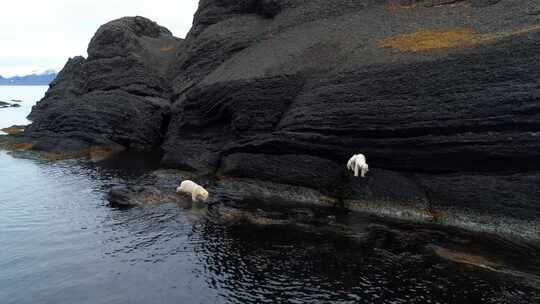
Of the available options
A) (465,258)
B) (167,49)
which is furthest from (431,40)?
(167,49)

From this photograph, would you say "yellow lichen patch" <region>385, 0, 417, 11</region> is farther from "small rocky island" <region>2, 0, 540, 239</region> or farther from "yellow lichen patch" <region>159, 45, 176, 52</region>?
"yellow lichen patch" <region>159, 45, 176, 52</region>

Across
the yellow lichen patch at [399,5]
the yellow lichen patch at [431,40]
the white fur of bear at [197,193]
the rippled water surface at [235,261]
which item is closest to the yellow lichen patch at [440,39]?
the yellow lichen patch at [431,40]

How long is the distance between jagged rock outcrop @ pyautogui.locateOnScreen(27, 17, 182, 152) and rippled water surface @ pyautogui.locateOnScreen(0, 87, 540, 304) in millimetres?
25970

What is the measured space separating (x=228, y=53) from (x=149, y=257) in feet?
109

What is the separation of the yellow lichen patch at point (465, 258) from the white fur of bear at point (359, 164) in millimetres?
8087

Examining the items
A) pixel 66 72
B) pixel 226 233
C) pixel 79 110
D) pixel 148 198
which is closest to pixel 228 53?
pixel 79 110

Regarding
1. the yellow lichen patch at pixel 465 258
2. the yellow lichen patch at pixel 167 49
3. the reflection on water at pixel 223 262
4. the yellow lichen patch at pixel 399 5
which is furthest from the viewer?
the yellow lichen patch at pixel 167 49

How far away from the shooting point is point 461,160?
28.1m

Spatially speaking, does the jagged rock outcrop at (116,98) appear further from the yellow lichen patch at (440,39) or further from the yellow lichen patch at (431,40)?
the yellow lichen patch at (440,39)

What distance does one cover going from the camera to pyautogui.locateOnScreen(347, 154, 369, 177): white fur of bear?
30266mm

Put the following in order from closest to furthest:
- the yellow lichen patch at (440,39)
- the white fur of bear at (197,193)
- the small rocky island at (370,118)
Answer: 1. the small rocky island at (370,118)
2. the yellow lichen patch at (440,39)
3. the white fur of bear at (197,193)

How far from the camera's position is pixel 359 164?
99.2 ft

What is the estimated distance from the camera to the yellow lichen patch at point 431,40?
31953 mm

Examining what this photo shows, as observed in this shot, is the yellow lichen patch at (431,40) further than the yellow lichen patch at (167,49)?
No
